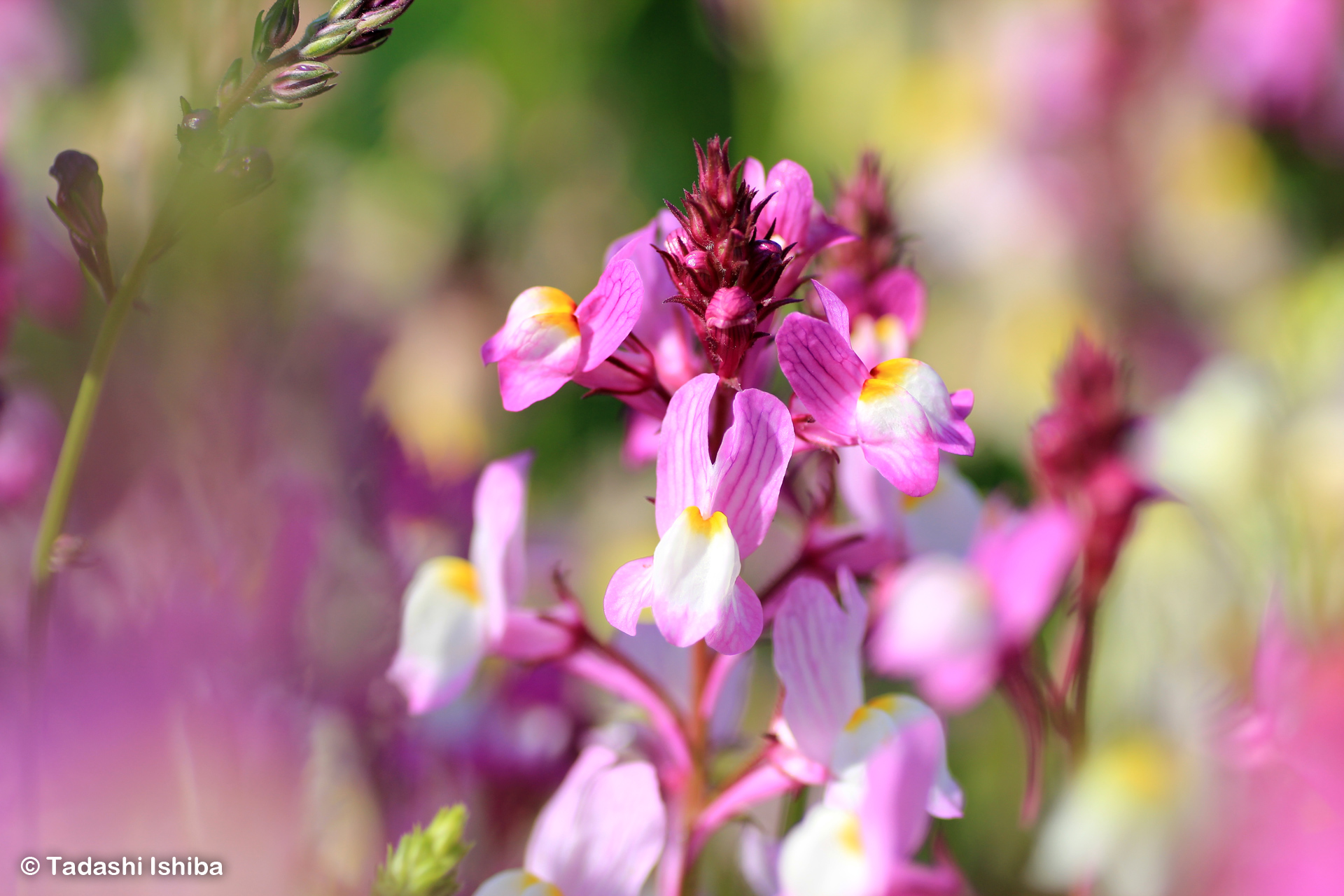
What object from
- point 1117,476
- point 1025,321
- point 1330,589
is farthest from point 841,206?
point 1025,321

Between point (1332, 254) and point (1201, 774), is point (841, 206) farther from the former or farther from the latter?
point (1332, 254)

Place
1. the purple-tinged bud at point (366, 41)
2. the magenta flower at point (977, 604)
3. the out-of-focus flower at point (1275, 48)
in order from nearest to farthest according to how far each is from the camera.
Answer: the purple-tinged bud at point (366, 41) → the magenta flower at point (977, 604) → the out-of-focus flower at point (1275, 48)

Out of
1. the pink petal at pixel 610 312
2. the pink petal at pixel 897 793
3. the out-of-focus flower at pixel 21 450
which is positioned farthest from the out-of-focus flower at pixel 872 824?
the out-of-focus flower at pixel 21 450

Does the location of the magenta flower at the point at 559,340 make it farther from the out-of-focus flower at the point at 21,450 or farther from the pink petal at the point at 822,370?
the out-of-focus flower at the point at 21,450

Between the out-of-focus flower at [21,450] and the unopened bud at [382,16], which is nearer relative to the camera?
the unopened bud at [382,16]

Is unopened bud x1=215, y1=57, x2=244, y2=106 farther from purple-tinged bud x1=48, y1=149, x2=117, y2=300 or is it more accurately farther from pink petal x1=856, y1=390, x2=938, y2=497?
pink petal x1=856, y1=390, x2=938, y2=497

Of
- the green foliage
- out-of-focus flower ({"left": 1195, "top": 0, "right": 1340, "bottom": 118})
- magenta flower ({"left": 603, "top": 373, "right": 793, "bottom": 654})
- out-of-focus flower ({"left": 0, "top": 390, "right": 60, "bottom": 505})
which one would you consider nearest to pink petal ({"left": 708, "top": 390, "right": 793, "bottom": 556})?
magenta flower ({"left": 603, "top": 373, "right": 793, "bottom": 654})

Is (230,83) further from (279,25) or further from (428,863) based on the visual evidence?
(428,863)

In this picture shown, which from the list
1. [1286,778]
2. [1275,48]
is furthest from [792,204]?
[1275,48]
